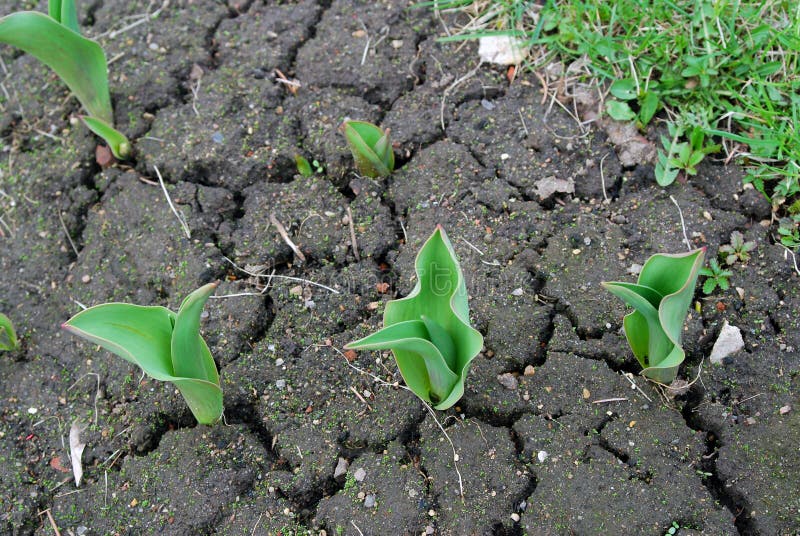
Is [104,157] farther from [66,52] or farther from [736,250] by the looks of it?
[736,250]

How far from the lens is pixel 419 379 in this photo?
77.9 inches

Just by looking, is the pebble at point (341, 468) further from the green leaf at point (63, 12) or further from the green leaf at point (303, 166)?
the green leaf at point (63, 12)

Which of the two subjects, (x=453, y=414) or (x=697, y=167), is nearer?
(x=453, y=414)

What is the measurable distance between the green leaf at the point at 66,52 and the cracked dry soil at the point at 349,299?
0.16m

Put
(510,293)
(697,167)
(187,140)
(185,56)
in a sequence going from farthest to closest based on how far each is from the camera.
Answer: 1. (185,56)
2. (187,140)
3. (697,167)
4. (510,293)

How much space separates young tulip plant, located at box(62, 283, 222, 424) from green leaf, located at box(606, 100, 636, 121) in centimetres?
156

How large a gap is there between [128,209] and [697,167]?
2.01 metres

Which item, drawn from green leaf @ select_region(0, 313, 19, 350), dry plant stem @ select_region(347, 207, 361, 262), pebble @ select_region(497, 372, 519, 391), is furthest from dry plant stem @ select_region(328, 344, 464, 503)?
green leaf @ select_region(0, 313, 19, 350)

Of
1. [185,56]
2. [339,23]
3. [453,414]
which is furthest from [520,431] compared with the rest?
[185,56]

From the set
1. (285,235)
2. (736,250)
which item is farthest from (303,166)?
(736,250)

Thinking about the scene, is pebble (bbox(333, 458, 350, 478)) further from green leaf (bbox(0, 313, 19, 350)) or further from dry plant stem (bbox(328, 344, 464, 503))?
green leaf (bbox(0, 313, 19, 350))

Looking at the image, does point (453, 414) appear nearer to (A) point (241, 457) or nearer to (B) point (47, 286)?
(A) point (241, 457)

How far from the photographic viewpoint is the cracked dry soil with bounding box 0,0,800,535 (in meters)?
1.95

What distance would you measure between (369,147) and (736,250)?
123 cm
